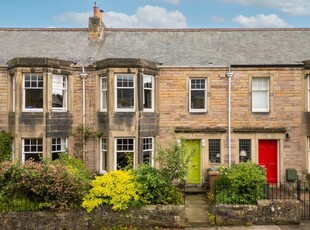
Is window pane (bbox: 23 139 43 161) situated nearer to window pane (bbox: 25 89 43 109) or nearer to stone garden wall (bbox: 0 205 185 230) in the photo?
window pane (bbox: 25 89 43 109)

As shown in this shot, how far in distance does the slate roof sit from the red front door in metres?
4.70

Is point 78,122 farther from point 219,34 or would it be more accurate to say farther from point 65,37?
point 219,34

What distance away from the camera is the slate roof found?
60.1 feet

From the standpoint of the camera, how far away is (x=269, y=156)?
59.3 ft

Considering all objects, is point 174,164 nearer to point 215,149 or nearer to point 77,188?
point 77,188

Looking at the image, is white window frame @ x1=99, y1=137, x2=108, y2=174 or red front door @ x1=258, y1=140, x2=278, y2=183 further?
red front door @ x1=258, y1=140, x2=278, y2=183

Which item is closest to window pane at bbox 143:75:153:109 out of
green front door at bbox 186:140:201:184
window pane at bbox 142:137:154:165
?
window pane at bbox 142:137:154:165

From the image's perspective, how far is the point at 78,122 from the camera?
17.7m

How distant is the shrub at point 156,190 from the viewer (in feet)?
40.9

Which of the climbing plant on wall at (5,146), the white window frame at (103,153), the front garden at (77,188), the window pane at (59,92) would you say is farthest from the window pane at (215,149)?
the climbing plant on wall at (5,146)

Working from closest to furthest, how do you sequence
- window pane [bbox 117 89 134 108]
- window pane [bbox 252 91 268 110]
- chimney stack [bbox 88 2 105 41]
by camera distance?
1. window pane [bbox 117 89 134 108]
2. window pane [bbox 252 91 268 110]
3. chimney stack [bbox 88 2 105 41]

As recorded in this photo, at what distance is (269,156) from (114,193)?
1015 centimetres

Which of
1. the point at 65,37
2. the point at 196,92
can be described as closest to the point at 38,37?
the point at 65,37

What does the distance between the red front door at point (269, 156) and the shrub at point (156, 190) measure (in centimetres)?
747
